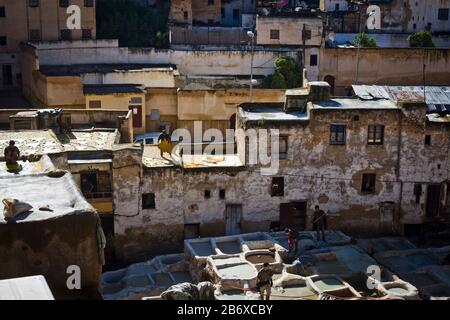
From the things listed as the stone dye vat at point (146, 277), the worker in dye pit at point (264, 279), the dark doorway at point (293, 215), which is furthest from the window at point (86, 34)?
the worker in dye pit at point (264, 279)

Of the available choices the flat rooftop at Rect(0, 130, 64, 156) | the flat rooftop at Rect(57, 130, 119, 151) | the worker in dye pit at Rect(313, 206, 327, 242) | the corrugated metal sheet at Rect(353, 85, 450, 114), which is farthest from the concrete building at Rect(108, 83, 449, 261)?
the corrugated metal sheet at Rect(353, 85, 450, 114)

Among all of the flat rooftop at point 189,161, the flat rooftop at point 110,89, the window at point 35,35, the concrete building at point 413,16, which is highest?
the concrete building at point 413,16

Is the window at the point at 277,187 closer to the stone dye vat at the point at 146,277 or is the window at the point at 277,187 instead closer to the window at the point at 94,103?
the stone dye vat at the point at 146,277

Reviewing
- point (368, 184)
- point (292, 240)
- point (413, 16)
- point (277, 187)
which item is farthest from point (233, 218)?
point (413, 16)

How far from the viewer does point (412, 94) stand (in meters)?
38.2

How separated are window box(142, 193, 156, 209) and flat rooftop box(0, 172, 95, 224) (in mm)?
12780

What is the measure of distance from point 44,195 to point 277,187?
16871 mm

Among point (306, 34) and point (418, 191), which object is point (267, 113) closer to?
point (418, 191)

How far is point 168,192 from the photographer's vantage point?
29.4 meters

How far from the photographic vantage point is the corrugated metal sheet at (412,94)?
35.7 meters

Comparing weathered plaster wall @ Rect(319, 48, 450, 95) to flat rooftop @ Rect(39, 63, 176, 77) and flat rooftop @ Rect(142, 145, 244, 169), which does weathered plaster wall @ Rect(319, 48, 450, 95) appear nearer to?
flat rooftop @ Rect(39, 63, 176, 77)

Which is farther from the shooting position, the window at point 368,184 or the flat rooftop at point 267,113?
the window at point 368,184

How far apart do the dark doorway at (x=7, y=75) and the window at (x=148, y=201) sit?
23129 millimetres
